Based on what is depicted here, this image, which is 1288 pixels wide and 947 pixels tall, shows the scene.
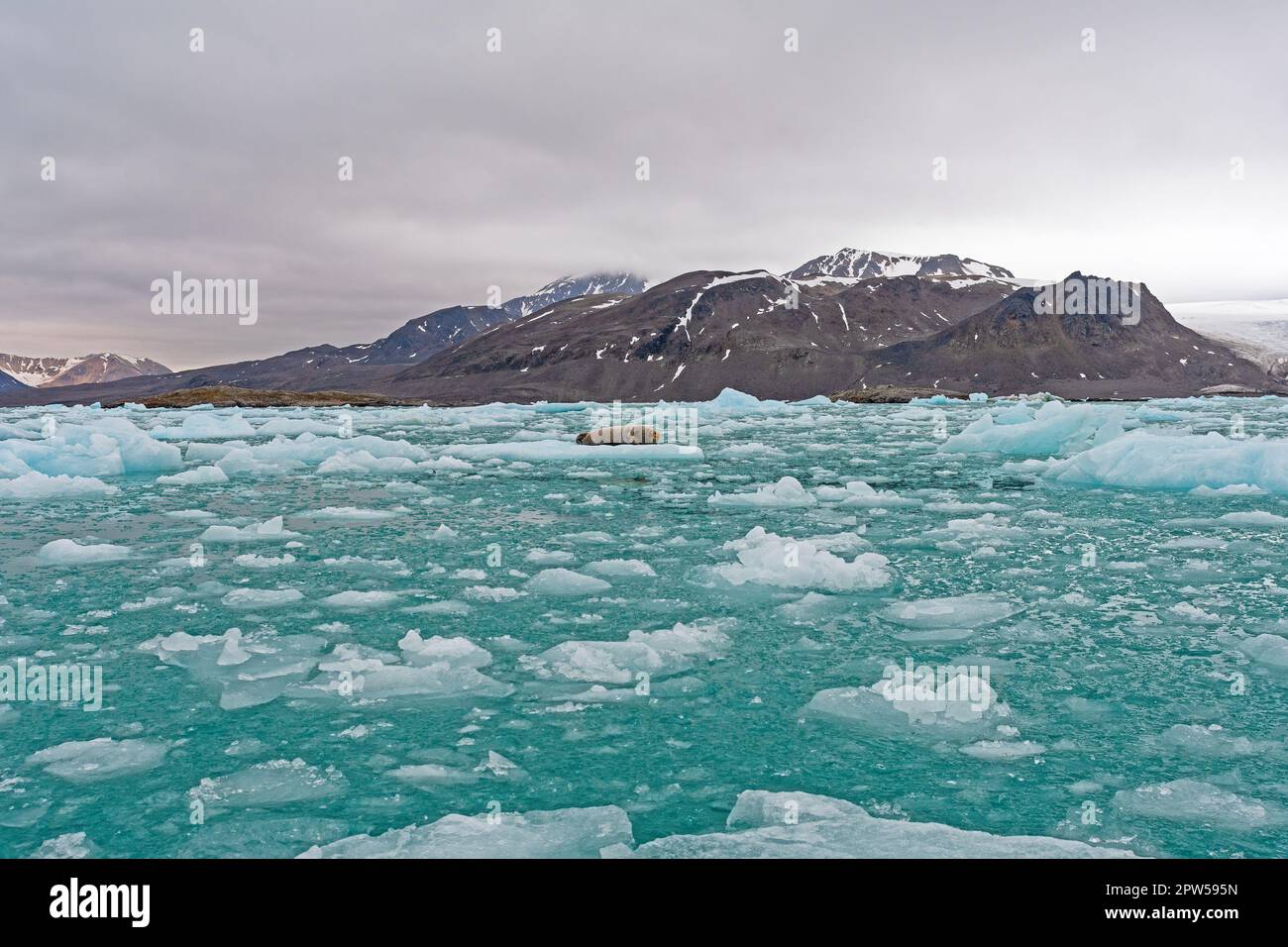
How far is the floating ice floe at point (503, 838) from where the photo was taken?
4.12m

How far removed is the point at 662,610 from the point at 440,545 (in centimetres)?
516

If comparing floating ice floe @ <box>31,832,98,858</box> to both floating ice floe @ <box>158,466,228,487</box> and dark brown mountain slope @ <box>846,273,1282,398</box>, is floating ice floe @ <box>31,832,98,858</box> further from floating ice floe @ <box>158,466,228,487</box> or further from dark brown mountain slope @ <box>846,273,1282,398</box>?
dark brown mountain slope @ <box>846,273,1282,398</box>

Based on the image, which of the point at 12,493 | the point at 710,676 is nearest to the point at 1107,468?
the point at 710,676

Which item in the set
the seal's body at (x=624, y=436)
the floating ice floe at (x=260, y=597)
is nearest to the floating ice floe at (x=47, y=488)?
the floating ice floe at (x=260, y=597)

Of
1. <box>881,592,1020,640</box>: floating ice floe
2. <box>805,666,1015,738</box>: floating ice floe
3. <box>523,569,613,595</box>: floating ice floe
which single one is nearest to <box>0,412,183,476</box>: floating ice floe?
<box>523,569,613,595</box>: floating ice floe

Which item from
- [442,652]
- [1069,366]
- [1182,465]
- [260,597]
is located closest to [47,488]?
[260,597]

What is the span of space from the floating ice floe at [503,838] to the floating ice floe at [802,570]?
5.87 metres

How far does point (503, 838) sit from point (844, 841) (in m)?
1.78

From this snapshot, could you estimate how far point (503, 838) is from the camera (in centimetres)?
428

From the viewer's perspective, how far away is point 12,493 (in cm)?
1928

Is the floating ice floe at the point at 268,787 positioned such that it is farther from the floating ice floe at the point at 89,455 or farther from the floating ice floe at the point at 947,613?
the floating ice floe at the point at 89,455

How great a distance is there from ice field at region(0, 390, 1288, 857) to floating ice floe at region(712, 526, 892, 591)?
0.16 ft

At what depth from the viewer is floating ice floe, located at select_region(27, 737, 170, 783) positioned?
5.32 meters
